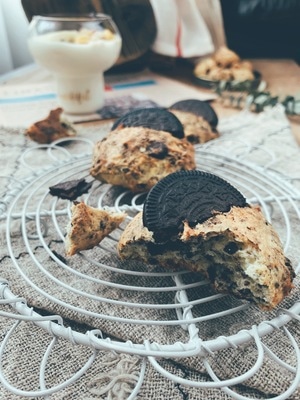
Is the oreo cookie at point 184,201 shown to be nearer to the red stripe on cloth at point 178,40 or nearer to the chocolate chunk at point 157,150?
the chocolate chunk at point 157,150

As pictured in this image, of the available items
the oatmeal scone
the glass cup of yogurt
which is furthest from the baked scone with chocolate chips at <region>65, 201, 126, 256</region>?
the glass cup of yogurt

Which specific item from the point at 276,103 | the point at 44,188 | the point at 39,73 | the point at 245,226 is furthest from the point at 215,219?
the point at 39,73

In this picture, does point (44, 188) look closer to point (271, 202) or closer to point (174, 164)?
point (174, 164)

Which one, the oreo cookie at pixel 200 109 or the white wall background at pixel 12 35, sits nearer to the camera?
the oreo cookie at pixel 200 109

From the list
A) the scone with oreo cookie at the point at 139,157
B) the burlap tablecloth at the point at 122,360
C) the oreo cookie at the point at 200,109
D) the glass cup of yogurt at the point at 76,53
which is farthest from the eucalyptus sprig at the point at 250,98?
the burlap tablecloth at the point at 122,360

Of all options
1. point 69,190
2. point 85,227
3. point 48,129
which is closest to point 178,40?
point 48,129

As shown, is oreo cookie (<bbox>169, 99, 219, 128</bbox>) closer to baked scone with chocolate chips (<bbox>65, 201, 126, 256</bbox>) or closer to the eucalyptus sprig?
the eucalyptus sprig

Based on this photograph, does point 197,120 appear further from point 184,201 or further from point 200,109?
point 184,201
